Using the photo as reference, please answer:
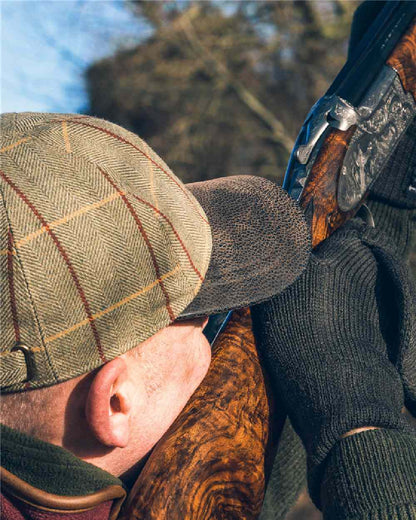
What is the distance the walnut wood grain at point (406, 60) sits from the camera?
2510 mm

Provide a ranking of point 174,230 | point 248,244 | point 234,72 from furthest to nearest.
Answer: point 234,72
point 248,244
point 174,230

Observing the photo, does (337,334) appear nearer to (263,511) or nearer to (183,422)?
(183,422)

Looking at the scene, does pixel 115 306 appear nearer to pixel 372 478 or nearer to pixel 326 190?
pixel 372 478

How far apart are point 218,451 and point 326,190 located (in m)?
1.12

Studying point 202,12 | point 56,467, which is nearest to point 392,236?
point 56,467

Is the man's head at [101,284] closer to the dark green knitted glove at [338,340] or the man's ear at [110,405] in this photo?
the man's ear at [110,405]

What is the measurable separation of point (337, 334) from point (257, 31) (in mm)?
9862

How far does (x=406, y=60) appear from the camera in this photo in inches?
99.6

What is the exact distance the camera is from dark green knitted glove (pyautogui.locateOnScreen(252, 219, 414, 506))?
1.77 metres

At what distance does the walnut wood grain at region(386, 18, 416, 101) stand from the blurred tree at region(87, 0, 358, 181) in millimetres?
7395

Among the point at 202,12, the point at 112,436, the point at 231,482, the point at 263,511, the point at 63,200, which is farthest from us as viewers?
the point at 202,12

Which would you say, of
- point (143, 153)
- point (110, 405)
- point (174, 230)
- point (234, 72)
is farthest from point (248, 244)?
point (234, 72)

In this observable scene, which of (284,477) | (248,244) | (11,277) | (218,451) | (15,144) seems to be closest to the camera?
(11,277)

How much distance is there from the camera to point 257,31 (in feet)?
35.2
